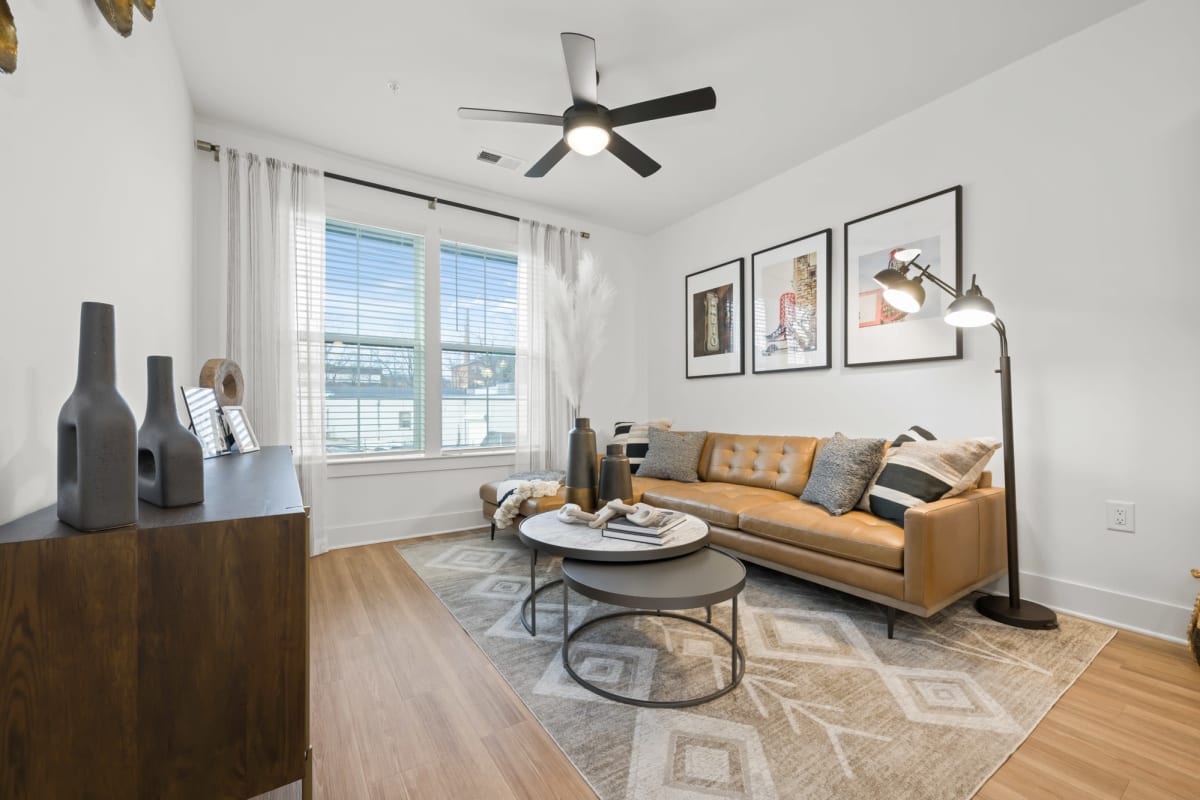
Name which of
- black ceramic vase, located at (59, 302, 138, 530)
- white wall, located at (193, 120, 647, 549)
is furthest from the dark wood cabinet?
white wall, located at (193, 120, 647, 549)

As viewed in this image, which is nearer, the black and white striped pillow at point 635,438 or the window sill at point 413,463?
the window sill at point 413,463

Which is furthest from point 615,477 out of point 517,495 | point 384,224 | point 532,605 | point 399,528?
point 384,224

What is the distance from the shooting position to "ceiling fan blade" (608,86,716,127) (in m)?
2.10

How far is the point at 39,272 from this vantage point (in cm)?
102

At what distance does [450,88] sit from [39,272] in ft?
7.40

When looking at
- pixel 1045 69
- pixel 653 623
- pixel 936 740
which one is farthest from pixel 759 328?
pixel 936 740

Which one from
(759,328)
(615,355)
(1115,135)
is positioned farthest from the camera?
(615,355)

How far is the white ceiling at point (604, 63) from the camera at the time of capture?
7.13 ft

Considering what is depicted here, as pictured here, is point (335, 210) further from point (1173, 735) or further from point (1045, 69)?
point (1173, 735)

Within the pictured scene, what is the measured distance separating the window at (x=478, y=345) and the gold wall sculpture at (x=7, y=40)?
299 centimetres

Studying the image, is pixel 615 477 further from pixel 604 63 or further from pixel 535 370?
pixel 604 63

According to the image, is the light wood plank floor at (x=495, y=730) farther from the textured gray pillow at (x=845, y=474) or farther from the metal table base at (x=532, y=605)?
the textured gray pillow at (x=845, y=474)

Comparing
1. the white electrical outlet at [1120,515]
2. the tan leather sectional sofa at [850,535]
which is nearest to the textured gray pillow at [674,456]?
the tan leather sectional sofa at [850,535]

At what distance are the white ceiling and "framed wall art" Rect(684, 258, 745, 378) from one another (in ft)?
3.24
